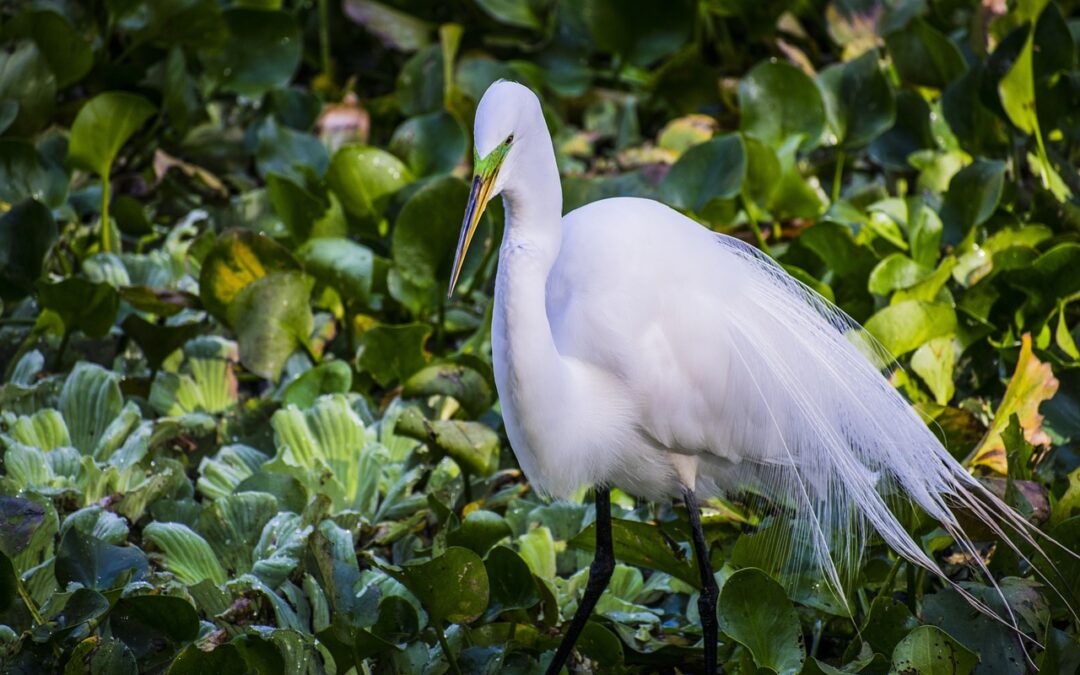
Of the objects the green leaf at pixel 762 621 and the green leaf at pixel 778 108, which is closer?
the green leaf at pixel 762 621

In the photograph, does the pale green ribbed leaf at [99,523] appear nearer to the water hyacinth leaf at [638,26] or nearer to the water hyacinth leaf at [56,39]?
the water hyacinth leaf at [56,39]

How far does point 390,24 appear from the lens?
4.07 metres

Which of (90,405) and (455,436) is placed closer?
(455,436)

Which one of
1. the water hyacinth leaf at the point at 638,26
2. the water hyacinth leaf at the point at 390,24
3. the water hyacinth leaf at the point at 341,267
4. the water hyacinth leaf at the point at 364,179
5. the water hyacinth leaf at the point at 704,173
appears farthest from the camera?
the water hyacinth leaf at the point at 390,24

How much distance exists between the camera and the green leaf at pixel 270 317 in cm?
261

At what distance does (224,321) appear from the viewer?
2.80m

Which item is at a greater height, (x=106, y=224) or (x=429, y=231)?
(x=429, y=231)

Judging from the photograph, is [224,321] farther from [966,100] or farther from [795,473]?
[966,100]

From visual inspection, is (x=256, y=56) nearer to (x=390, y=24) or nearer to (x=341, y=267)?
(x=390, y=24)

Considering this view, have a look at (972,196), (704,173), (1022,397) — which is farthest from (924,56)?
(1022,397)

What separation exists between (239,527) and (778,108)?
184cm

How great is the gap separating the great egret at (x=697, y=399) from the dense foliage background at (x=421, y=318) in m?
0.09

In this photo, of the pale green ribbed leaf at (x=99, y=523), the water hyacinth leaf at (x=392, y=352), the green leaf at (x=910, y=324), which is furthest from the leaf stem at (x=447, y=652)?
the green leaf at (x=910, y=324)

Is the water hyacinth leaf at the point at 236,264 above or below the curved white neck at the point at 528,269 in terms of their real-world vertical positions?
below
